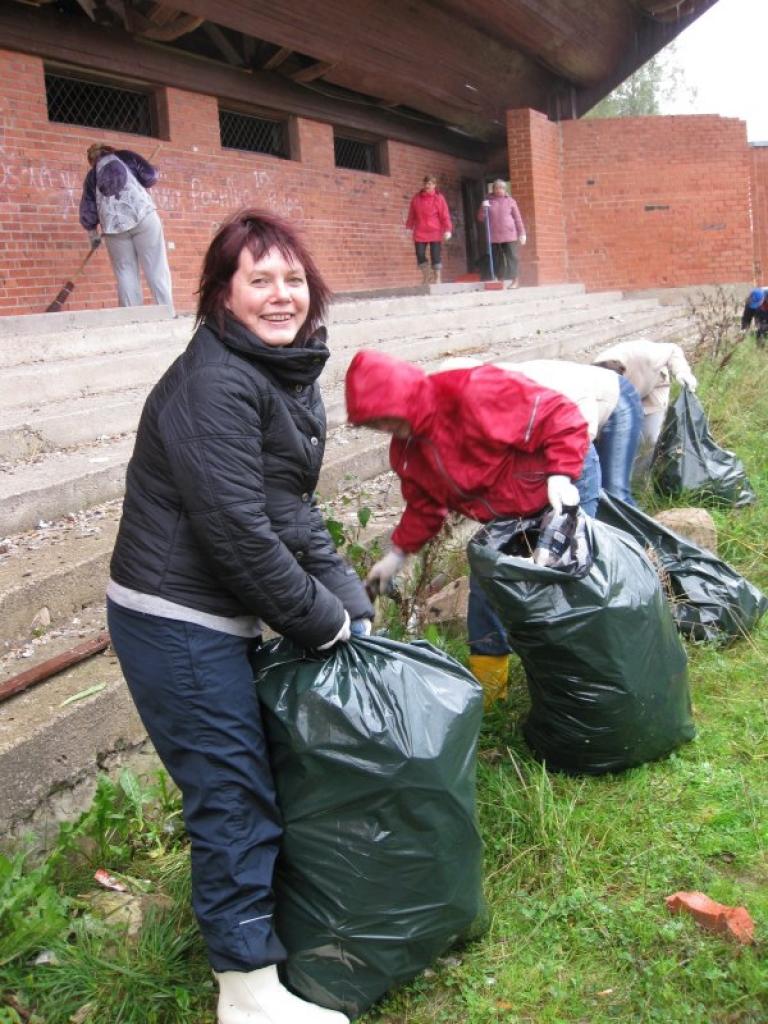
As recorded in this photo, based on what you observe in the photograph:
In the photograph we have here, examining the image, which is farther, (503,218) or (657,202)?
(657,202)

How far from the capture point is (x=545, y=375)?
3.55 m

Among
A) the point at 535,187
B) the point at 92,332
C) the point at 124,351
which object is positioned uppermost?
the point at 535,187

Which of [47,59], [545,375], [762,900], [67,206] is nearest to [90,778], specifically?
[762,900]

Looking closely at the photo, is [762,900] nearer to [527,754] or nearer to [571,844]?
[571,844]

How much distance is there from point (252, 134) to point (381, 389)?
908cm

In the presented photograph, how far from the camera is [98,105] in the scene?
28.3ft

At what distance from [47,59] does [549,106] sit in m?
10.4

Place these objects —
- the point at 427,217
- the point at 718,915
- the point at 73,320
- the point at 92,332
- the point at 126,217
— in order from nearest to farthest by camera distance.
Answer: the point at 718,915 → the point at 92,332 → the point at 73,320 → the point at 126,217 → the point at 427,217

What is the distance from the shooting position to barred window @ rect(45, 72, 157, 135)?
817cm

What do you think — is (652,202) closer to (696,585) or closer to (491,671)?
(696,585)

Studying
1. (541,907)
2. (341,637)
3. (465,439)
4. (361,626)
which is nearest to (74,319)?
(465,439)

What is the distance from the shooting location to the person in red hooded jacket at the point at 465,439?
8.86 ft

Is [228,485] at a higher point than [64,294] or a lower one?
lower

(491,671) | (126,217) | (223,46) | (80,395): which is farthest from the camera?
(223,46)
